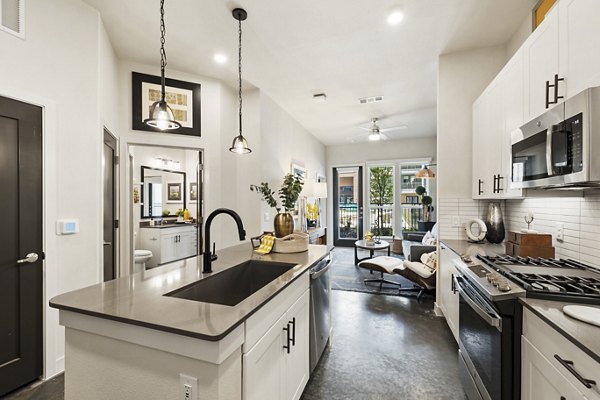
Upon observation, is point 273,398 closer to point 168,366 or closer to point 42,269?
point 168,366

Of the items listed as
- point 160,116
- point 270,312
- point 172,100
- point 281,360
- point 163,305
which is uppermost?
point 172,100

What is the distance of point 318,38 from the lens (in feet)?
8.86

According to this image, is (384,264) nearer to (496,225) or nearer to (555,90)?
(496,225)

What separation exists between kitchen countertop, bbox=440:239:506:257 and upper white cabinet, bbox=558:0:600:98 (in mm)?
1271

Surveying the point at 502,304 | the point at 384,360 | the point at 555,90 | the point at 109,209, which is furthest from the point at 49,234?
the point at 555,90

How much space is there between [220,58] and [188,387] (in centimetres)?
316

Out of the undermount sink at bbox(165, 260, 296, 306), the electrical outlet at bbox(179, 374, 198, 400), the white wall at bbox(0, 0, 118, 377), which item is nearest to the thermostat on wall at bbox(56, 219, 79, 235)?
the white wall at bbox(0, 0, 118, 377)

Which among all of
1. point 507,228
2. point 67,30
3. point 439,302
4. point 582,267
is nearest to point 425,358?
point 439,302

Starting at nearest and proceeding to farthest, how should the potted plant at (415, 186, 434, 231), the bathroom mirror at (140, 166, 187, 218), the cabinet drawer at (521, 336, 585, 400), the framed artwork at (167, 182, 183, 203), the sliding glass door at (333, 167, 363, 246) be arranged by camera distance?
the cabinet drawer at (521, 336, 585, 400) < the bathroom mirror at (140, 166, 187, 218) < the framed artwork at (167, 182, 183, 203) < the potted plant at (415, 186, 434, 231) < the sliding glass door at (333, 167, 363, 246)

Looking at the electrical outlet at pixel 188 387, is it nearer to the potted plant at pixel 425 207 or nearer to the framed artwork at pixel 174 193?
the framed artwork at pixel 174 193

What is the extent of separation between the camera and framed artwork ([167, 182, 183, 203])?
19.2ft

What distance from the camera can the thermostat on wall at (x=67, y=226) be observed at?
2.11 m

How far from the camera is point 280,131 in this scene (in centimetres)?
462

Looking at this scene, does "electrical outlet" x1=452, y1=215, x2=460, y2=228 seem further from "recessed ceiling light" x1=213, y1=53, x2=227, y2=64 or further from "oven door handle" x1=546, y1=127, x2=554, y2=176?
"recessed ceiling light" x1=213, y1=53, x2=227, y2=64
